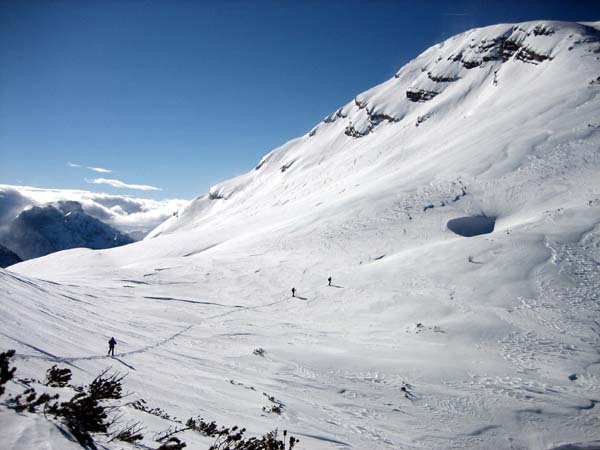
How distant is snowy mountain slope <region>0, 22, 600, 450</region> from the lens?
36.4 feet

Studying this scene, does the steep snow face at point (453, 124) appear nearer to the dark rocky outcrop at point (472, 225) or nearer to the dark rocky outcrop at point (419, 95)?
the dark rocky outcrop at point (419, 95)

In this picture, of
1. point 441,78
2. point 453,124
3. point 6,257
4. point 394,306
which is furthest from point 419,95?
point 6,257

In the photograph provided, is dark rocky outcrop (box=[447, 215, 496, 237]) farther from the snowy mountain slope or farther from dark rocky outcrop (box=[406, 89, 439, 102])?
dark rocky outcrop (box=[406, 89, 439, 102])

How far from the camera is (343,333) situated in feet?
70.4

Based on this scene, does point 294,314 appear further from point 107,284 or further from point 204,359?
point 107,284

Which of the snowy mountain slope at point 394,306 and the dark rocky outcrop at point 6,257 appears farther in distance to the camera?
the dark rocky outcrop at point 6,257

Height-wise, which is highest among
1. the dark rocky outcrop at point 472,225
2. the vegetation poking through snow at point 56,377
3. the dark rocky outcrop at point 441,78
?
the dark rocky outcrop at point 441,78

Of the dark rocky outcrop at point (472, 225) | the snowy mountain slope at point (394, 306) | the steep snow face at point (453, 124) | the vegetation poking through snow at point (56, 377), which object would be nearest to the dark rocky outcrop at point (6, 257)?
the steep snow face at point (453, 124)

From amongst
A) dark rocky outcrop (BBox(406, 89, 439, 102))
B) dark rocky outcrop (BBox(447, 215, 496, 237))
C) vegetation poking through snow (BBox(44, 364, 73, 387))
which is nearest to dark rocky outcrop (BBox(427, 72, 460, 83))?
dark rocky outcrop (BBox(406, 89, 439, 102))

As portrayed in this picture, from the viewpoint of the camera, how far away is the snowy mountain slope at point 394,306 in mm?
11086

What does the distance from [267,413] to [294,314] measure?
16.5 m

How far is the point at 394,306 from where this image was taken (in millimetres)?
24109

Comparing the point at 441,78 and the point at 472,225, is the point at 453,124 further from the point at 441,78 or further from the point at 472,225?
the point at 472,225

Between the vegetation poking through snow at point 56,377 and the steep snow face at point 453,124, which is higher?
the steep snow face at point 453,124
